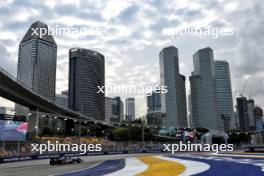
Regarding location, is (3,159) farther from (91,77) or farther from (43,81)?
(43,81)

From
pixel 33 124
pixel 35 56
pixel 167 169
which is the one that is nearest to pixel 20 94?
pixel 33 124

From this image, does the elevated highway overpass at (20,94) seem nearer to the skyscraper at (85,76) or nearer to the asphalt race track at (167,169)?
the asphalt race track at (167,169)

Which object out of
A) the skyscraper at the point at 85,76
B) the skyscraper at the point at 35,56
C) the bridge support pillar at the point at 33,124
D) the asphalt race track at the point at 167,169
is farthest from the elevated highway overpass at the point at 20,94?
the skyscraper at the point at 85,76

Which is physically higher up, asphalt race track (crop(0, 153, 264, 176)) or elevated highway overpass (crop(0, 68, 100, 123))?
elevated highway overpass (crop(0, 68, 100, 123))

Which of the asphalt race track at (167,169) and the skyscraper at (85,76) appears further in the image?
the skyscraper at (85,76)

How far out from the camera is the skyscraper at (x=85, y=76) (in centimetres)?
14025

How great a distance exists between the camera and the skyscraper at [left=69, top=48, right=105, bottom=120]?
140250 millimetres

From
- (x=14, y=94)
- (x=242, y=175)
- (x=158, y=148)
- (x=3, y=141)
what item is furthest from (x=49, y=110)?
(x=242, y=175)

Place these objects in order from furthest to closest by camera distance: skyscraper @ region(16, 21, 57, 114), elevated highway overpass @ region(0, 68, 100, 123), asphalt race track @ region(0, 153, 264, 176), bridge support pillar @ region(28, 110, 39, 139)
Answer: skyscraper @ region(16, 21, 57, 114)
bridge support pillar @ region(28, 110, 39, 139)
elevated highway overpass @ region(0, 68, 100, 123)
asphalt race track @ region(0, 153, 264, 176)

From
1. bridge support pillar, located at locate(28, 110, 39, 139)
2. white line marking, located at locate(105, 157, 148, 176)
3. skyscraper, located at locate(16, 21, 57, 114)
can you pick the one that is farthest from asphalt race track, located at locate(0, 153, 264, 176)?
skyscraper, located at locate(16, 21, 57, 114)

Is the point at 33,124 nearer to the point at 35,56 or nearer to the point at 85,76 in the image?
the point at 35,56

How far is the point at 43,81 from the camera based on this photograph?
526 feet

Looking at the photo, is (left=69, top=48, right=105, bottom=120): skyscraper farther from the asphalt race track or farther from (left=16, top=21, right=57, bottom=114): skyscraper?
the asphalt race track

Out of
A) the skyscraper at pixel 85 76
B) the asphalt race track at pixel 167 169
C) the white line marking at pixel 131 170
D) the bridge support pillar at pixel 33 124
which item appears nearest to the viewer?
the asphalt race track at pixel 167 169
